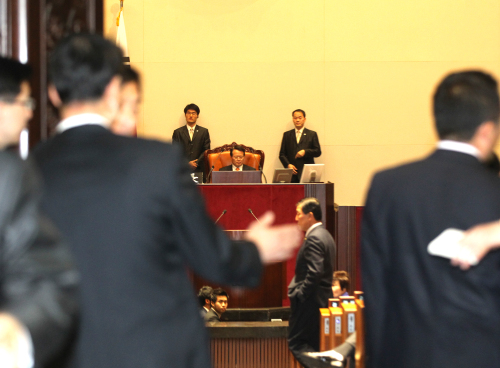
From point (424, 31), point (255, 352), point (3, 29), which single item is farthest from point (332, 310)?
point (424, 31)

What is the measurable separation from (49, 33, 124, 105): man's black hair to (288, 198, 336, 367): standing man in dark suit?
11.5 ft

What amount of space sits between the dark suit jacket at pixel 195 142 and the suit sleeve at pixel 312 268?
4.62m

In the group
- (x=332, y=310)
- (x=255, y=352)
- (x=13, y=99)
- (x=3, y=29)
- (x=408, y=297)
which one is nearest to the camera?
(x=13, y=99)

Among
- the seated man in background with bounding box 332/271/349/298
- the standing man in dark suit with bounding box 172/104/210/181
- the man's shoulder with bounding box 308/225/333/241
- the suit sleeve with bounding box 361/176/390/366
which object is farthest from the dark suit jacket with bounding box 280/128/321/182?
the suit sleeve with bounding box 361/176/390/366

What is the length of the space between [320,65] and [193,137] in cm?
231

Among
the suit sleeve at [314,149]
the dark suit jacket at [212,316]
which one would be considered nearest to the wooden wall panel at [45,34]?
the dark suit jacket at [212,316]

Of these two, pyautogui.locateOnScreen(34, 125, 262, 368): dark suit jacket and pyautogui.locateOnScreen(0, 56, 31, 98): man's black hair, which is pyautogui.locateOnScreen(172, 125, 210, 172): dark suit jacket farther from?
pyautogui.locateOnScreen(34, 125, 262, 368): dark suit jacket

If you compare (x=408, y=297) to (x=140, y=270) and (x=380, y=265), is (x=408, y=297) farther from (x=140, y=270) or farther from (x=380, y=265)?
(x=140, y=270)

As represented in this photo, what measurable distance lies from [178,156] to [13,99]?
558 millimetres

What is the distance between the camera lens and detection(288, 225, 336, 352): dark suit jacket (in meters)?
4.79

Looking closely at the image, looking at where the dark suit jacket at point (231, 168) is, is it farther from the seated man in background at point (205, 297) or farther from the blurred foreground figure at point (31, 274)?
the blurred foreground figure at point (31, 274)

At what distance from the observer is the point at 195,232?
1440 millimetres

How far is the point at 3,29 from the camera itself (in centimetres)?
232

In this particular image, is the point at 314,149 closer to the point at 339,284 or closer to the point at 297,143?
the point at 297,143
